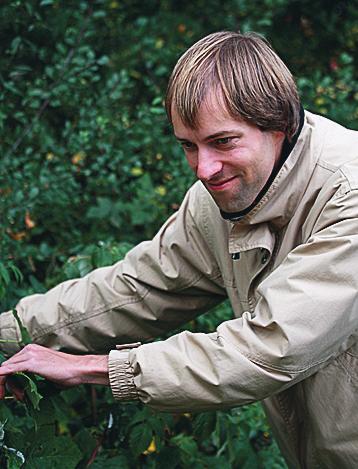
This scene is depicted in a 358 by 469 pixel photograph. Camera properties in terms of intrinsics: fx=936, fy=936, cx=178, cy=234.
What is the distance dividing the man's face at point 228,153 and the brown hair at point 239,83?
0.02 metres

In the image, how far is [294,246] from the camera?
264 centimetres

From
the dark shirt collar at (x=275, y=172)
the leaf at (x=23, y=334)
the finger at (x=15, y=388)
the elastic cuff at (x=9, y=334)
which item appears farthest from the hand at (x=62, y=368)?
the dark shirt collar at (x=275, y=172)

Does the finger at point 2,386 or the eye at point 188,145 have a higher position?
the eye at point 188,145

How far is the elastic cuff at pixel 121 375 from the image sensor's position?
243cm

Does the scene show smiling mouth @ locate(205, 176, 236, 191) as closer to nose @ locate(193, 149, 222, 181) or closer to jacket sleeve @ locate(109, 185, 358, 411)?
nose @ locate(193, 149, 222, 181)

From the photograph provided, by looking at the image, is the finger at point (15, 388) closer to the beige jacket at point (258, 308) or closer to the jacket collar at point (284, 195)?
the beige jacket at point (258, 308)

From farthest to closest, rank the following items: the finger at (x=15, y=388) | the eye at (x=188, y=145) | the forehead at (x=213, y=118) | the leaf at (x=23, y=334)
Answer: the leaf at (x=23, y=334)
the finger at (x=15, y=388)
the eye at (x=188, y=145)
the forehead at (x=213, y=118)

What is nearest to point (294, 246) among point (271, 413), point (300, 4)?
point (271, 413)

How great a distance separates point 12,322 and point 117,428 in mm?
620

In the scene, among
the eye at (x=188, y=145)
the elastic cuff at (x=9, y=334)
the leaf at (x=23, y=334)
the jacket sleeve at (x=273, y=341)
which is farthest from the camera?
the elastic cuff at (x=9, y=334)

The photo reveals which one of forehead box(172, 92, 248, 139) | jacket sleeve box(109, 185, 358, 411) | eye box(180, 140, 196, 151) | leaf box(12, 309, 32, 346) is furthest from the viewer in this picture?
leaf box(12, 309, 32, 346)

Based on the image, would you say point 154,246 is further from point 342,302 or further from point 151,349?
point 342,302

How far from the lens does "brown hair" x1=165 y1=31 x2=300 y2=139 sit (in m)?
2.43

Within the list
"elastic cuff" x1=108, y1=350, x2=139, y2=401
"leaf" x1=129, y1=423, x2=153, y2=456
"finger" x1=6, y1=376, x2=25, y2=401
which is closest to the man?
"elastic cuff" x1=108, y1=350, x2=139, y2=401
